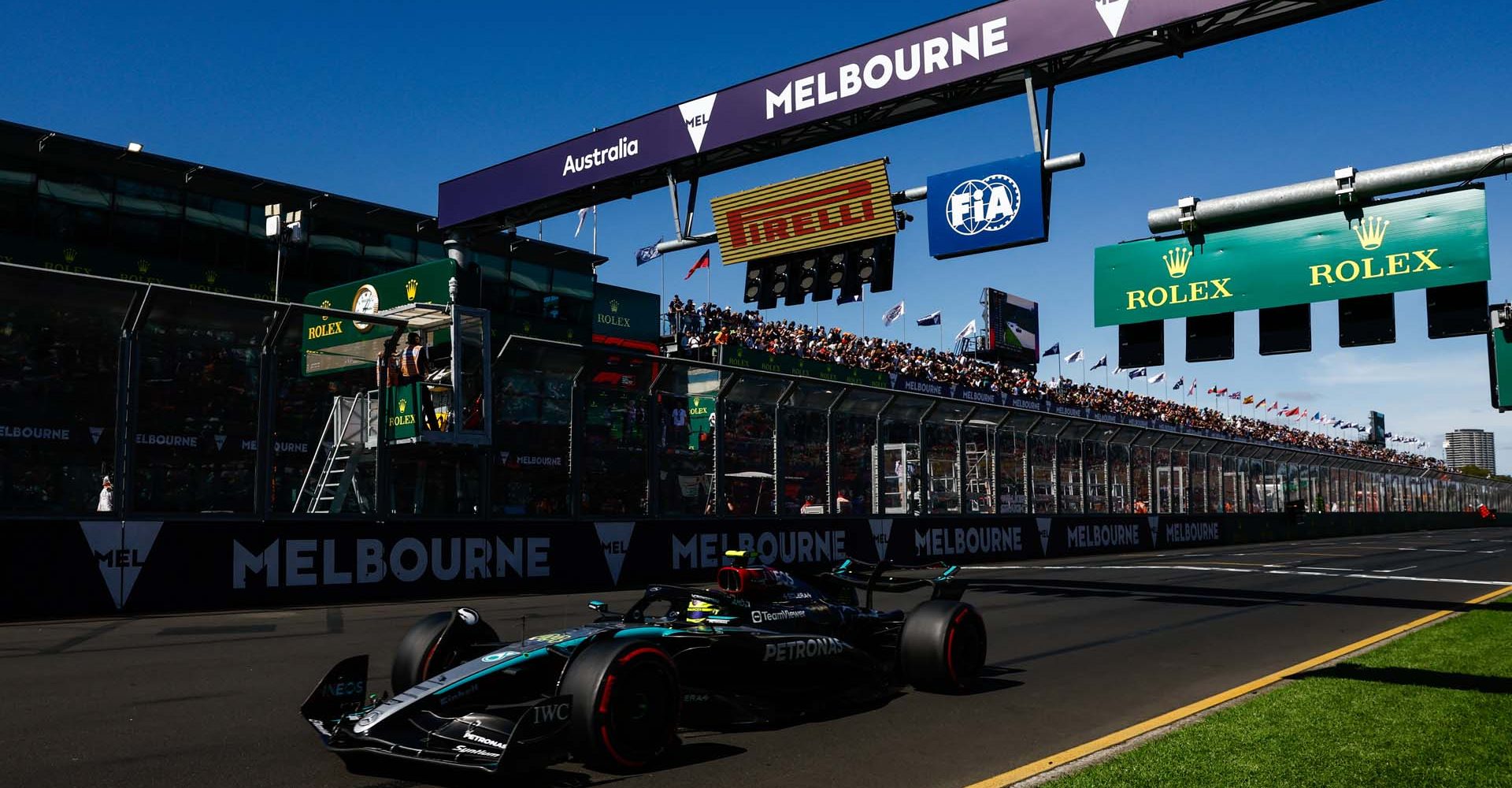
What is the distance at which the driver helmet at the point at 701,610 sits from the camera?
6.98m

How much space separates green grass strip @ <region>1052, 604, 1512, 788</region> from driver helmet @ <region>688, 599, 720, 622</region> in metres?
2.54

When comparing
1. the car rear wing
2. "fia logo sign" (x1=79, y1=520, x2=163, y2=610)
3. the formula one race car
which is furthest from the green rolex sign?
"fia logo sign" (x1=79, y1=520, x2=163, y2=610)

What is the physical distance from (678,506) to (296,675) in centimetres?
1017

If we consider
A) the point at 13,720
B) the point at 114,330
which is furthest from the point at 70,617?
the point at 13,720

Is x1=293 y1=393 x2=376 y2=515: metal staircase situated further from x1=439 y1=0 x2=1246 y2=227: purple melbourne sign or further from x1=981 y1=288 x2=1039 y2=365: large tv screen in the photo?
x1=981 y1=288 x2=1039 y2=365: large tv screen

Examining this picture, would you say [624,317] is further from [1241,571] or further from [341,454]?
[341,454]

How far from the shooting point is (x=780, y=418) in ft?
64.1

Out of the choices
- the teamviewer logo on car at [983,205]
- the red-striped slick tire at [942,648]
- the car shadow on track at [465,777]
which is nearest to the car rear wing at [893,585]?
the red-striped slick tire at [942,648]

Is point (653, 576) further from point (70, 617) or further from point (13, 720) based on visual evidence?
point (13, 720)

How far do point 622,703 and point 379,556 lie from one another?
962 centimetres

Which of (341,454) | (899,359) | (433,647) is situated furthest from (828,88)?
(899,359)

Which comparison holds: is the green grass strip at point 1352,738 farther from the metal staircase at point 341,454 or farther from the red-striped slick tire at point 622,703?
the metal staircase at point 341,454

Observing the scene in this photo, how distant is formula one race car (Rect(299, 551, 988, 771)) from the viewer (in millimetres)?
5090

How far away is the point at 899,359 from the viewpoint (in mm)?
44844
